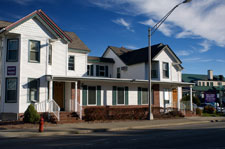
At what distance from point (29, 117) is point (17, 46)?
5.37 meters

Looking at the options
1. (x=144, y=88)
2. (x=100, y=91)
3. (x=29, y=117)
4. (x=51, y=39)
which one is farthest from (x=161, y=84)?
(x=29, y=117)

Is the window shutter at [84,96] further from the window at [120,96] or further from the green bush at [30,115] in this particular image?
the green bush at [30,115]

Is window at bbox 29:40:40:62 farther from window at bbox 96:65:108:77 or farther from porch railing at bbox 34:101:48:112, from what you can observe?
window at bbox 96:65:108:77

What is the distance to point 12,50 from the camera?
18.3m

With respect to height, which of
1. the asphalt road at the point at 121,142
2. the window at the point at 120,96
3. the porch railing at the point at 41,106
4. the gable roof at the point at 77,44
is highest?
the gable roof at the point at 77,44

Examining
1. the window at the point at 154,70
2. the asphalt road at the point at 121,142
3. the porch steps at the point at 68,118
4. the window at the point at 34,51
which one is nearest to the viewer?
the asphalt road at the point at 121,142

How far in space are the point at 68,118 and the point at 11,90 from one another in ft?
15.0

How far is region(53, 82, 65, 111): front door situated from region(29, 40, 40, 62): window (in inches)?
116

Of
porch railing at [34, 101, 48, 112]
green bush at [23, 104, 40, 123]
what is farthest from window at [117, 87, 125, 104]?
green bush at [23, 104, 40, 123]

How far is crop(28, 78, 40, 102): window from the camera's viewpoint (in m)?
18.3

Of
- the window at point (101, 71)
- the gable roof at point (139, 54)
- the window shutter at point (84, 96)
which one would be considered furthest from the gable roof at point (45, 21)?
the gable roof at point (139, 54)

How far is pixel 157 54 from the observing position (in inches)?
1067

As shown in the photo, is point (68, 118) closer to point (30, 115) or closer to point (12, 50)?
point (30, 115)

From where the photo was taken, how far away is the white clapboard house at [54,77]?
18.0 meters
